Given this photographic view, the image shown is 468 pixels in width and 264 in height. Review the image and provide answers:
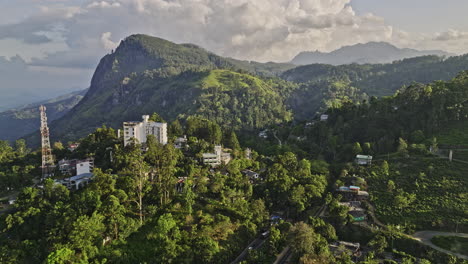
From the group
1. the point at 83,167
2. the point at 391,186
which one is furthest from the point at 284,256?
the point at 83,167

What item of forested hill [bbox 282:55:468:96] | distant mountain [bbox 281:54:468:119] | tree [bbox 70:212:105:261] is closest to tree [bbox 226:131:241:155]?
tree [bbox 70:212:105:261]

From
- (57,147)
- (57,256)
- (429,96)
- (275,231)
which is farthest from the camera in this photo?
(429,96)

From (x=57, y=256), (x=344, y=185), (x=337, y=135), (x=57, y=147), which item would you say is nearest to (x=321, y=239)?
(x=344, y=185)

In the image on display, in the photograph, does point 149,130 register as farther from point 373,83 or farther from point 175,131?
point 373,83

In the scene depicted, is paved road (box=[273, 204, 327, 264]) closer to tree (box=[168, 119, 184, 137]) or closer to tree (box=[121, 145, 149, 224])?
tree (box=[121, 145, 149, 224])

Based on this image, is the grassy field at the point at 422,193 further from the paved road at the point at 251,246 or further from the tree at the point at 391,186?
the paved road at the point at 251,246

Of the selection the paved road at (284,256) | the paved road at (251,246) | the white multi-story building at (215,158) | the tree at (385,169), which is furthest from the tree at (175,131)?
the tree at (385,169)

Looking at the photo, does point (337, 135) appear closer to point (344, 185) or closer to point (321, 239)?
point (344, 185)
